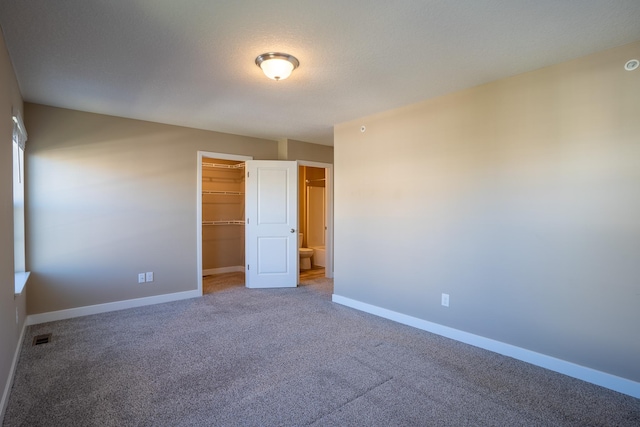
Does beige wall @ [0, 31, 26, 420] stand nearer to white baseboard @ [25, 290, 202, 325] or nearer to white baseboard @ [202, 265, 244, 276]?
white baseboard @ [25, 290, 202, 325]

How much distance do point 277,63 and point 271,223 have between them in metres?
3.10

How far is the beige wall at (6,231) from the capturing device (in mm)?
2090

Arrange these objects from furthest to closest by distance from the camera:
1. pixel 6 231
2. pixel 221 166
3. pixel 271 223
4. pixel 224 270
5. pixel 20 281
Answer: pixel 224 270 < pixel 221 166 < pixel 271 223 < pixel 20 281 < pixel 6 231

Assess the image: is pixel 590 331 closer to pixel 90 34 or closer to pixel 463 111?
pixel 463 111

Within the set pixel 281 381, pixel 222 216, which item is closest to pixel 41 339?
pixel 281 381

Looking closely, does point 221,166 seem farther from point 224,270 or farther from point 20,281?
point 20,281

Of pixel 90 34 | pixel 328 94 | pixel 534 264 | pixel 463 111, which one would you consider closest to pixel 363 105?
pixel 328 94

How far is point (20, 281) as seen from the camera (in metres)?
3.13

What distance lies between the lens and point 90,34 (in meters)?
2.18

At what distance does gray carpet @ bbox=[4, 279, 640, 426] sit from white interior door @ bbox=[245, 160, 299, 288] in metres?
1.63

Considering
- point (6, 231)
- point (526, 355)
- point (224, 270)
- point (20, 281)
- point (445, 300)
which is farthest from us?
point (224, 270)

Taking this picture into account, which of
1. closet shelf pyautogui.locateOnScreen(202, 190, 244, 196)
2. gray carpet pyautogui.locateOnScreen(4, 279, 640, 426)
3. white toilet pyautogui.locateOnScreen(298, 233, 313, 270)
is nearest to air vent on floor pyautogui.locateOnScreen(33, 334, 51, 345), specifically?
gray carpet pyautogui.locateOnScreen(4, 279, 640, 426)

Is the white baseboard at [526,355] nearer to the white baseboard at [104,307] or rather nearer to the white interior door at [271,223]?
the white interior door at [271,223]

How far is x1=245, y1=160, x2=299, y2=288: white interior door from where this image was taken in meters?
5.23
